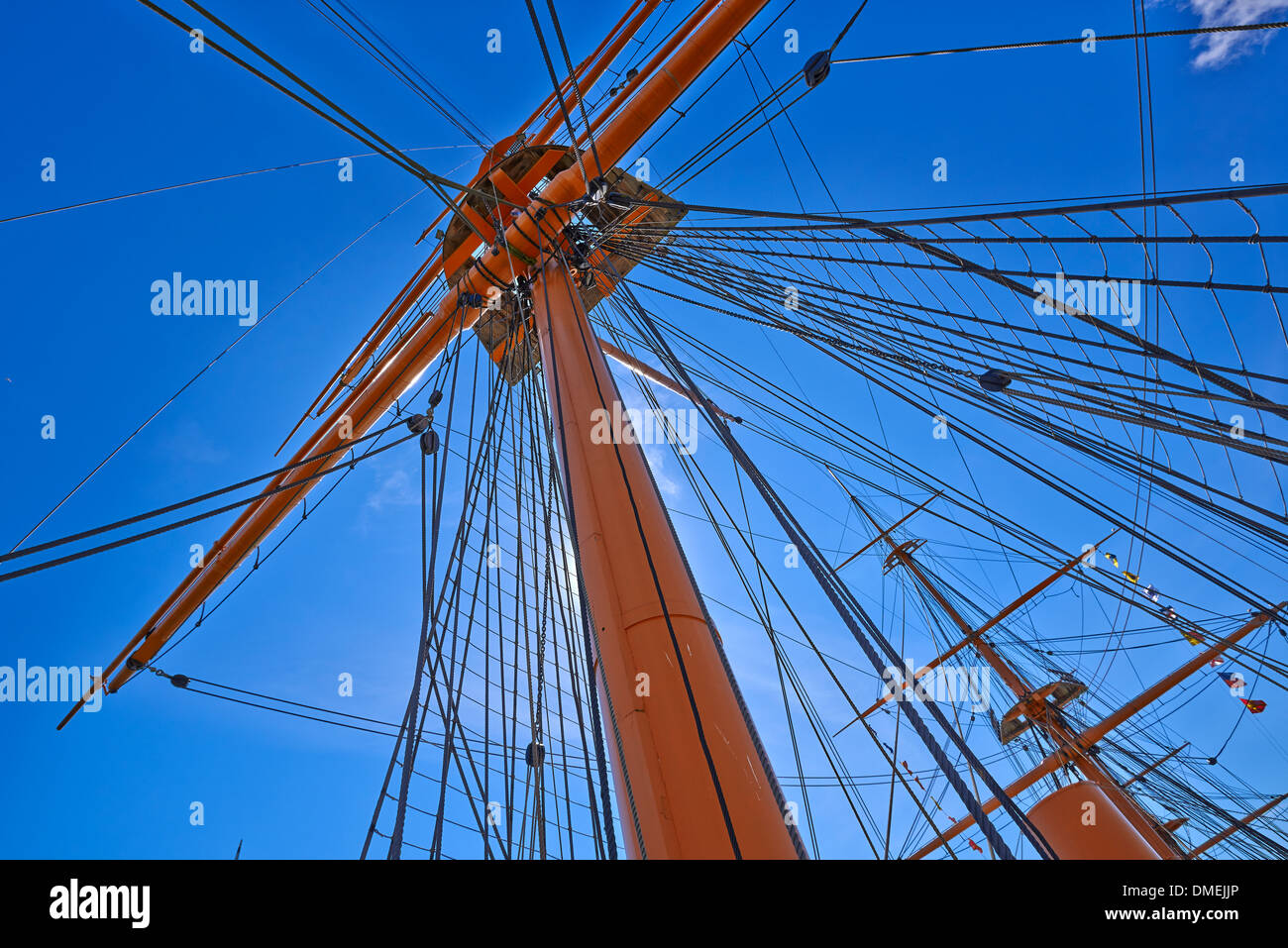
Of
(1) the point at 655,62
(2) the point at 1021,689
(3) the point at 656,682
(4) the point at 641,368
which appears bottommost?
(3) the point at 656,682

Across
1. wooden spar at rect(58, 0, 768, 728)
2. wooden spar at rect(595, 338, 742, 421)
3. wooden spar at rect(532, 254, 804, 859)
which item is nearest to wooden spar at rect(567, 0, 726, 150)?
wooden spar at rect(58, 0, 768, 728)

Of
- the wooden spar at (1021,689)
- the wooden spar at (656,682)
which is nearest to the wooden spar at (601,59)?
the wooden spar at (656,682)

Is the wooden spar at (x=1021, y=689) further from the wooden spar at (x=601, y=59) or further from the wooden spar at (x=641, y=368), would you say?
the wooden spar at (x=601, y=59)

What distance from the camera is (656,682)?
1.86 metres

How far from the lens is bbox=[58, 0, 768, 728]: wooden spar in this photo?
15.2 ft

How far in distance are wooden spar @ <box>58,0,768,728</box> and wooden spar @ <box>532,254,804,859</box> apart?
1649 millimetres

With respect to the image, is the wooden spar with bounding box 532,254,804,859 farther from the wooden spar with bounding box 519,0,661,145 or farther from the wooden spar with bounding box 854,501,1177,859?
the wooden spar with bounding box 854,501,1177,859

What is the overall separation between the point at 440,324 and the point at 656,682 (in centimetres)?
460

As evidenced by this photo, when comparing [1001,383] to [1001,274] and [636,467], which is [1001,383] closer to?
[1001,274]

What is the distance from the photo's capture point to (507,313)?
15.9 ft

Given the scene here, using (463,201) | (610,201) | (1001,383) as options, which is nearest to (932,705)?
(1001,383)

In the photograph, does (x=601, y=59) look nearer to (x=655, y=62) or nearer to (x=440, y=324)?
(x=655, y=62)

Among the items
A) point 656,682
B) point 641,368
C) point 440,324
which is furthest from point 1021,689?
point 656,682

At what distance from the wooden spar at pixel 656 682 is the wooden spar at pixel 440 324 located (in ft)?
5.41
